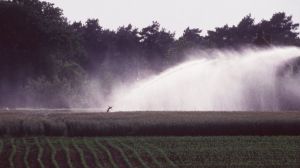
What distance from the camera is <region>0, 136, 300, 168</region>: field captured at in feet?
90.2

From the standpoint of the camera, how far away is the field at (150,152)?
90.2 ft

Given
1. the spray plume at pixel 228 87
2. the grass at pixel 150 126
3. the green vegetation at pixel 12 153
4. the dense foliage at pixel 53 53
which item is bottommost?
the green vegetation at pixel 12 153

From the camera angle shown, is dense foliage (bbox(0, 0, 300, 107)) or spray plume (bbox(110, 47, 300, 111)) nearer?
spray plume (bbox(110, 47, 300, 111))

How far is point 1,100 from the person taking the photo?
91.4 metres

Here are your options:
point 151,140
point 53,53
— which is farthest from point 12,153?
point 53,53

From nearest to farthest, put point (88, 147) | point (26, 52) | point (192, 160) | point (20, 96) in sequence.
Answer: point (192, 160) < point (88, 147) < point (20, 96) < point (26, 52)

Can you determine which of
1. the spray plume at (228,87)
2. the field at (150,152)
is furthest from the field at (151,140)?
the spray plume at (228,87)

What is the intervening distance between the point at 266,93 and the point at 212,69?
6.14 m

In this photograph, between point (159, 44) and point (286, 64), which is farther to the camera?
point (159, 44)

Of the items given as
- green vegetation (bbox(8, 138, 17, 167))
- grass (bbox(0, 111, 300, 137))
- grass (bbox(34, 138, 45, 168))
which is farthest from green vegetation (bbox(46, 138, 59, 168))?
grass (bbox(0, 111, 300, 137))

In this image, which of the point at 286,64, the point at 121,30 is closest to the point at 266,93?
the point at 286,64

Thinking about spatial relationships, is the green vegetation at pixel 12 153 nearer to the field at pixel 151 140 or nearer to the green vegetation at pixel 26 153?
the field at pixel 151 140

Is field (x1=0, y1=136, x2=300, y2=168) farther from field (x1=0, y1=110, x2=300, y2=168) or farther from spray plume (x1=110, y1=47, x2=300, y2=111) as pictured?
spray plume (x1=110, y1=47, x2=300, y2=111)

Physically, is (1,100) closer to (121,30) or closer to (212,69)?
(212,69)
